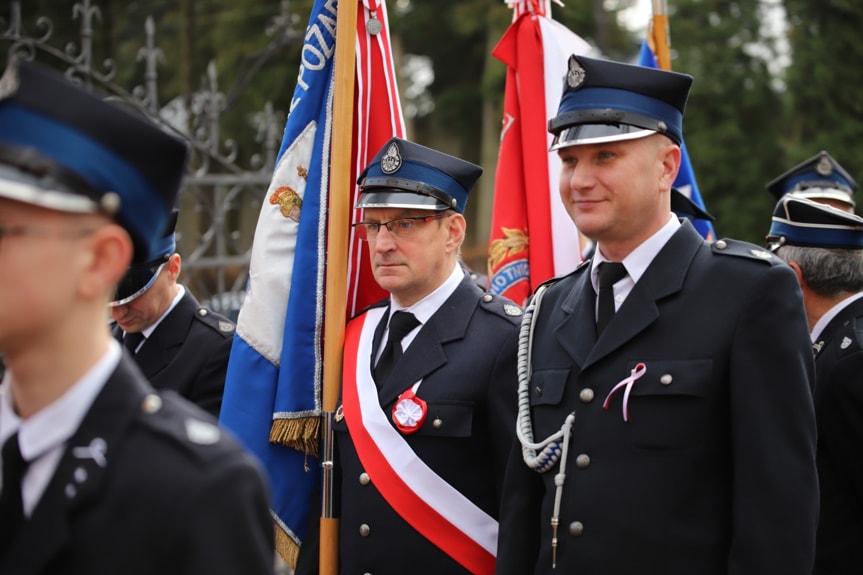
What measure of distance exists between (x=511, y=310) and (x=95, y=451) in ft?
7.04

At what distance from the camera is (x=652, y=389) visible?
2719 mm

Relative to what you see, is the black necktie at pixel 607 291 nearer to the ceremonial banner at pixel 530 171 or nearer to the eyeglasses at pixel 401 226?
the eyeglasses at pixel 401 226

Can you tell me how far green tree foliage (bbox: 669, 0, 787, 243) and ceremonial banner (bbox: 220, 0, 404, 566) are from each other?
33.5ft

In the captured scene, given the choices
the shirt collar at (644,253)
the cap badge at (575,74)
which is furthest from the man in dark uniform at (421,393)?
the cap badge at (575,74)

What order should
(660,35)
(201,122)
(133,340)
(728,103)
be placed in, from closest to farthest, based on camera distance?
(133,340)
(660,35)
(201,122)
(728,103)

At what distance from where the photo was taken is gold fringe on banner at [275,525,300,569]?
12.5 ft

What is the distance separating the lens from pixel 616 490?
8.92 ft

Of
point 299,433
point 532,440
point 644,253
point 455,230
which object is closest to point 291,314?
point 299,433

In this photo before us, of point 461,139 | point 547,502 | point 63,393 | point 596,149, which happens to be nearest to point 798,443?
point 547,502

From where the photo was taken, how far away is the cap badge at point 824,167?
6.30 meters

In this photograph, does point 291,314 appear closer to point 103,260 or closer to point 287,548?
point 287,548

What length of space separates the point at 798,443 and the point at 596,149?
925 millimetres

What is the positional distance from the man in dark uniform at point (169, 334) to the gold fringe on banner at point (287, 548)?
58 cm

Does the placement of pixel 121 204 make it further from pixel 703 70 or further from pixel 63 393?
pixel 703 70
